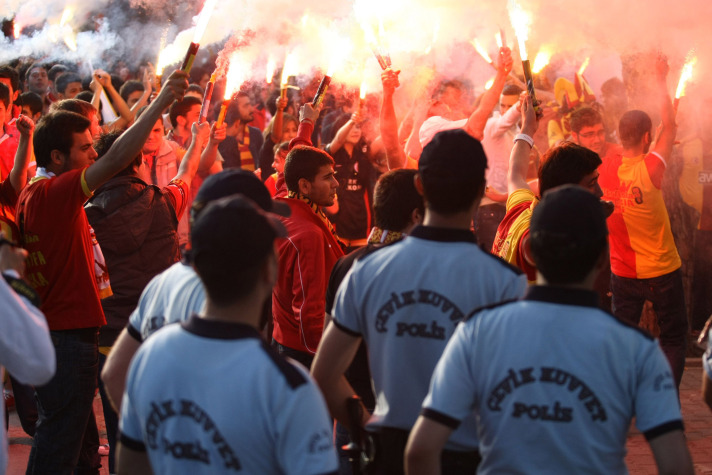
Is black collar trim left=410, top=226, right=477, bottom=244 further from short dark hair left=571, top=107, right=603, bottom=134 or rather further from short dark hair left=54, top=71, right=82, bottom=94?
short dark hair left=54, top=71, right=82, bottom=94

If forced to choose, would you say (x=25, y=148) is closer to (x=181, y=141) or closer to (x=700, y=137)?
(x=181, y=141)

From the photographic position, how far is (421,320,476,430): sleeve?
2365mm

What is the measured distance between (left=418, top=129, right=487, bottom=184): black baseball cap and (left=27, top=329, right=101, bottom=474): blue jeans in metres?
2.44

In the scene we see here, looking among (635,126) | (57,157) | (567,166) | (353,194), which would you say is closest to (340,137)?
(353,194)

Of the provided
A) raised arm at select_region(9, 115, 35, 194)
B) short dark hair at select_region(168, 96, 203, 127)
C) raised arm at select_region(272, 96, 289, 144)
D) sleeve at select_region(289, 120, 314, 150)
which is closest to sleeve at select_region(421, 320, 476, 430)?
sleeve at select_region(289, 120, 314, 150)

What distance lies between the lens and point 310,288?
179 inches

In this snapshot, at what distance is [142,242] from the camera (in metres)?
5.11

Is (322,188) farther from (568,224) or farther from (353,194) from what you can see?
(353,194)

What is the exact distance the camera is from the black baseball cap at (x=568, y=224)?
2.39 meters

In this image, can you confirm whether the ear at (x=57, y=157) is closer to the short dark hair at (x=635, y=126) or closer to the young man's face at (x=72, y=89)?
the short dark hair at (x=635, y=126)

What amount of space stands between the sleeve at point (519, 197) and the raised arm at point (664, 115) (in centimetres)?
215

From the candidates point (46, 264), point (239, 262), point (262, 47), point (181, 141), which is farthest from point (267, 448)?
point (262, 47)

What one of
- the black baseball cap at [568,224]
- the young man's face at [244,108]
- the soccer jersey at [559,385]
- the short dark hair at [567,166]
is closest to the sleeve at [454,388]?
the soccer jersey at [559,385]

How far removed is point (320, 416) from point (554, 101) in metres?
9.19
